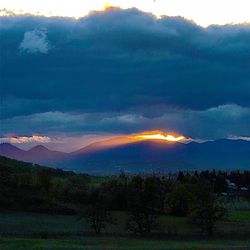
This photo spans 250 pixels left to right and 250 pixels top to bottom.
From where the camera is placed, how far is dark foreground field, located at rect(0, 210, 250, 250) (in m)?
63.7

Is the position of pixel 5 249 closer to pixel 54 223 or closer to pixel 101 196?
pixel 101 196

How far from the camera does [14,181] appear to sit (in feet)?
552

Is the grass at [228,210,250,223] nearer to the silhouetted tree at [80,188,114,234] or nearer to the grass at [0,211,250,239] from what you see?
the grass at [0,211,250,239]

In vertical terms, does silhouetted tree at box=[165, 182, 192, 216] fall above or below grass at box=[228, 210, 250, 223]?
above

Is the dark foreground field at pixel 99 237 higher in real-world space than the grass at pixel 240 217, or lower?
lower

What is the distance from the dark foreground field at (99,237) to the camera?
63719 mm

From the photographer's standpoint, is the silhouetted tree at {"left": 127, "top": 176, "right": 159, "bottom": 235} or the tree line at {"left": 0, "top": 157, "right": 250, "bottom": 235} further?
the tree line at {"left": 0, "top": 157, "right": 250, "bottom": 235}

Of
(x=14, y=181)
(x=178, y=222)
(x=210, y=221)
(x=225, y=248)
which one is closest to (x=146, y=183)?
(x=178, y=222)

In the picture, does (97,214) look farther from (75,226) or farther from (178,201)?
(178,201)

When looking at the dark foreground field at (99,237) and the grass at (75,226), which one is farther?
the grass at (75,226)

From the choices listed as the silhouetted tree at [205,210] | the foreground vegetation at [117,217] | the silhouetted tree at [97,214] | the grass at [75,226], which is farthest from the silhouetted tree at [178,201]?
the silhouetted tree at [97,214]

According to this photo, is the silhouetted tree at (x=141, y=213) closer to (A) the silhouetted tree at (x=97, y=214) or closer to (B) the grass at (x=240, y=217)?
(A) the silhouetted tree at (x=97, y=214)

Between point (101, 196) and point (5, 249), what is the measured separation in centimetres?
4683

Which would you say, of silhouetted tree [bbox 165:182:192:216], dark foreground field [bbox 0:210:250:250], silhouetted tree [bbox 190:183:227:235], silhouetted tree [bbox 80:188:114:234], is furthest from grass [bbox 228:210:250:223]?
silhouetted tree [bbox 80:188:114:234]
